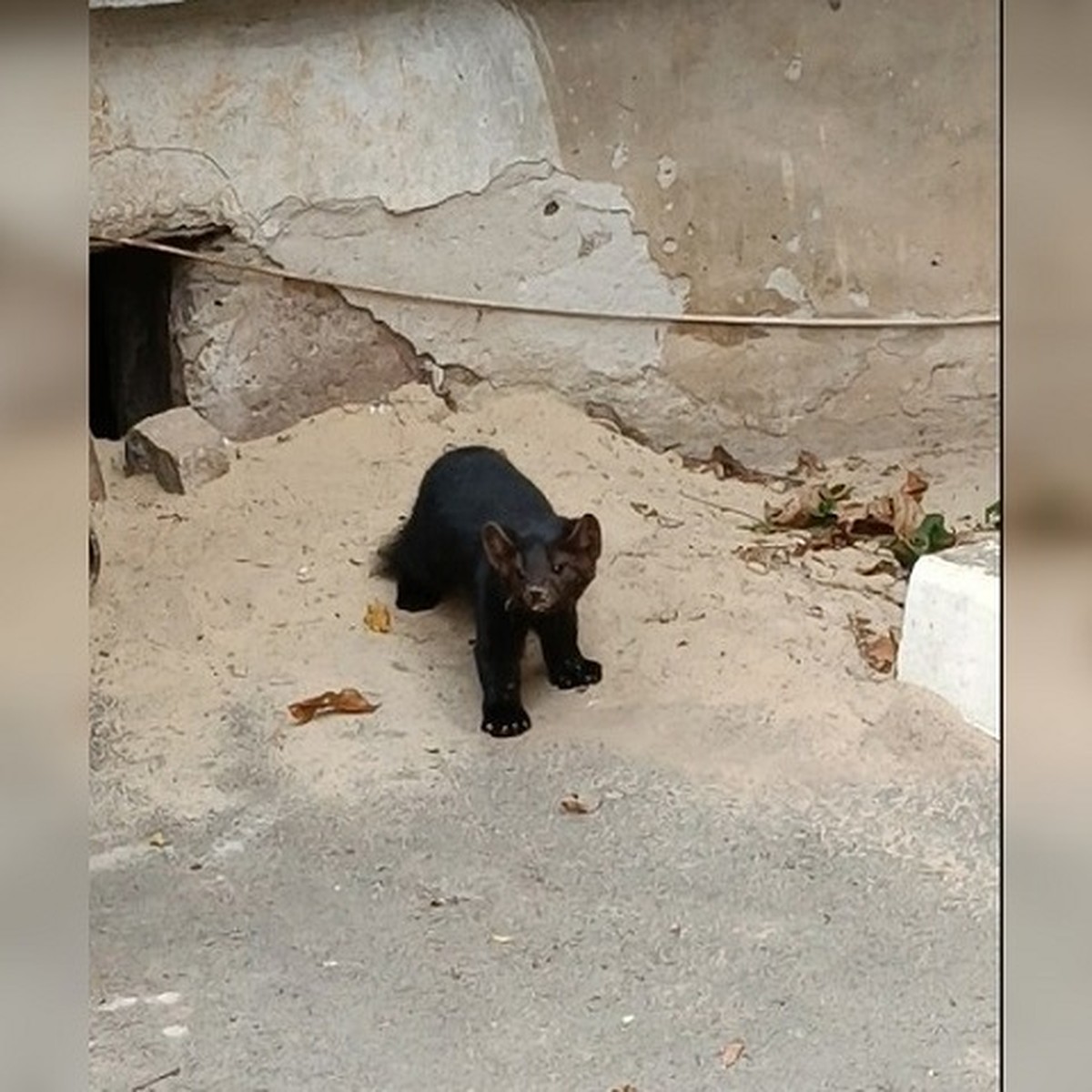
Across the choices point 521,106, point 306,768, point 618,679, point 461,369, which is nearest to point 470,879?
point 306,768

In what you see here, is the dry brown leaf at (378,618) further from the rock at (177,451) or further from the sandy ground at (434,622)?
the rock at (177,451)

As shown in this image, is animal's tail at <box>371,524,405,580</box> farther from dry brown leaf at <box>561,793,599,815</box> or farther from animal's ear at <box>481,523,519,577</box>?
dry brown leaf at <box>561,793,599,815</box>

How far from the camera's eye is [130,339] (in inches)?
170

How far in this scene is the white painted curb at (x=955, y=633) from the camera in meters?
3.04

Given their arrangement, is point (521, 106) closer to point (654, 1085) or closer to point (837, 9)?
point (837, 9)

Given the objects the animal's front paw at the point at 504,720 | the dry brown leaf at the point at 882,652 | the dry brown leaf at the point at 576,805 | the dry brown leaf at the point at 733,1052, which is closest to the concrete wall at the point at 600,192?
the dry brown leaf at the point at 882,652

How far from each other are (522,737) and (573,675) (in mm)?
199

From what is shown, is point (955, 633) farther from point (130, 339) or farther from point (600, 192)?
point (130, 339)

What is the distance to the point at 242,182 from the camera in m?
4.08

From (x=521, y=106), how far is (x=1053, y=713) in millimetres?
3683

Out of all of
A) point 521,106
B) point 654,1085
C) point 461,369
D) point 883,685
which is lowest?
point 654,1085

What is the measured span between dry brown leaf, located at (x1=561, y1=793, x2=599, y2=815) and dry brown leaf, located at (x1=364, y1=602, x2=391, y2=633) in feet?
2.13

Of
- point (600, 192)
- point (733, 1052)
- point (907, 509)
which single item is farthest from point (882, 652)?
point (600, 192)

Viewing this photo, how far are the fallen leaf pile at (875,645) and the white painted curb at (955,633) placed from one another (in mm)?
37
